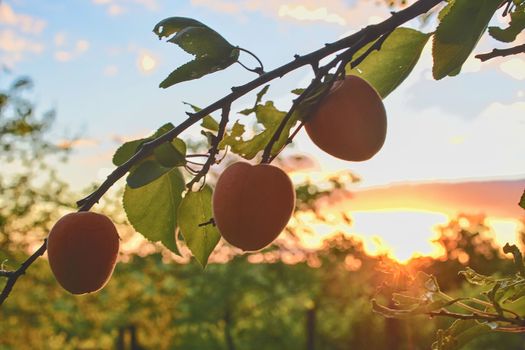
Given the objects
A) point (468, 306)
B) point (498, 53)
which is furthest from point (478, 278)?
point (498, 53)

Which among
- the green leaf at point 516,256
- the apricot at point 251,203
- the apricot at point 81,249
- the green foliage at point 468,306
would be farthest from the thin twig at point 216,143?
the green leaf at point 516,256

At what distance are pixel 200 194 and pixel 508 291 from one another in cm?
41

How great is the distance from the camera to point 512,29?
31.9 inches

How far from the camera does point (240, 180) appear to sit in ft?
2.51

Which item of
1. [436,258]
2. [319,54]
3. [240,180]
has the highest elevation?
[319,54]

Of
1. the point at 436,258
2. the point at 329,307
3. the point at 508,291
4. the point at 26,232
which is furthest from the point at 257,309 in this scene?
the point at 436,258

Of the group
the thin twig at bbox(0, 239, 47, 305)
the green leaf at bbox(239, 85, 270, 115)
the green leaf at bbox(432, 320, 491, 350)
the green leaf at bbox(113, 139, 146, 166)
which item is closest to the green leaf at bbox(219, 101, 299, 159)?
the green leaf at bbox(239, 85, 270, 115)

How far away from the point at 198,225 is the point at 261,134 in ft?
0.48

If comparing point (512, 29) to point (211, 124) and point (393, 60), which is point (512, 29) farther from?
point (211, 124)

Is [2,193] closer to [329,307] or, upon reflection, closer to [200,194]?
[329,307]

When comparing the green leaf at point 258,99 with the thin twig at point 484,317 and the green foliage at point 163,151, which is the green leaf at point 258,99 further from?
the thin twig at point 484,317

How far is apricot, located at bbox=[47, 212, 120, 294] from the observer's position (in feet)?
2.60

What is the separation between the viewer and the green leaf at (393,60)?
834 mm

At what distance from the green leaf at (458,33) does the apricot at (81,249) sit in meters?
0.42
